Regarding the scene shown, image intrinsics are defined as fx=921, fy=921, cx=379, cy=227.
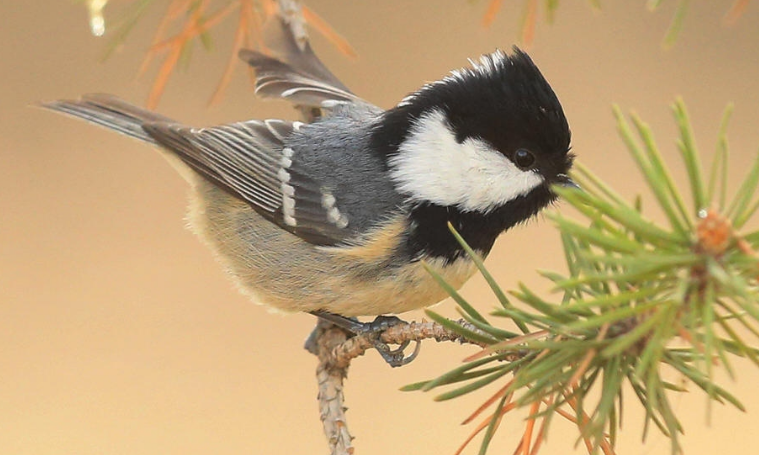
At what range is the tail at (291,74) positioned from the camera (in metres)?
1.30

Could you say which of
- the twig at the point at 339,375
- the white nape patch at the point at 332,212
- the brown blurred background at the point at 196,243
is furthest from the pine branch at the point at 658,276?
the brown blurred background at the point at 196,243

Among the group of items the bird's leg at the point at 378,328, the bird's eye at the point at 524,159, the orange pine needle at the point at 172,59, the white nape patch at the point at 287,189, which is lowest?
the bird's leg at the point at 378,328

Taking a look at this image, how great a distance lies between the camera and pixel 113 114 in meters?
1.36

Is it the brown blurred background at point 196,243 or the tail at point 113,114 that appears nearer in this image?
the tail at point 113,114

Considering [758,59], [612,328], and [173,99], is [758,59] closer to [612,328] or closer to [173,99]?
[173,99]

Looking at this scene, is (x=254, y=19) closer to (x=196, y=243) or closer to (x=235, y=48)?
(x=235, y=48)

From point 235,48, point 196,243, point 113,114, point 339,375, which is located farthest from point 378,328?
point 196,243

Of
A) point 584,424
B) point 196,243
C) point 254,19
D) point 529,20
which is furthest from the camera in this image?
point 196,243

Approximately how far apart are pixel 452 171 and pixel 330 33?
26cm

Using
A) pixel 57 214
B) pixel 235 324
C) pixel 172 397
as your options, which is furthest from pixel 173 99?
pixel 172 397

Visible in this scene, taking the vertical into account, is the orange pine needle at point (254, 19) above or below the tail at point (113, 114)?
below

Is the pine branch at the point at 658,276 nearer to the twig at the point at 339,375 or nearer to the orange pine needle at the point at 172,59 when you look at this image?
the twig at the point at 339,375

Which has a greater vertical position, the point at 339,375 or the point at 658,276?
the point at 339,375

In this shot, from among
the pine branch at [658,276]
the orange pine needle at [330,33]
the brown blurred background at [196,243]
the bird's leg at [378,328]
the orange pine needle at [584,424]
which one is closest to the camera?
the pine branch at [658,276]
